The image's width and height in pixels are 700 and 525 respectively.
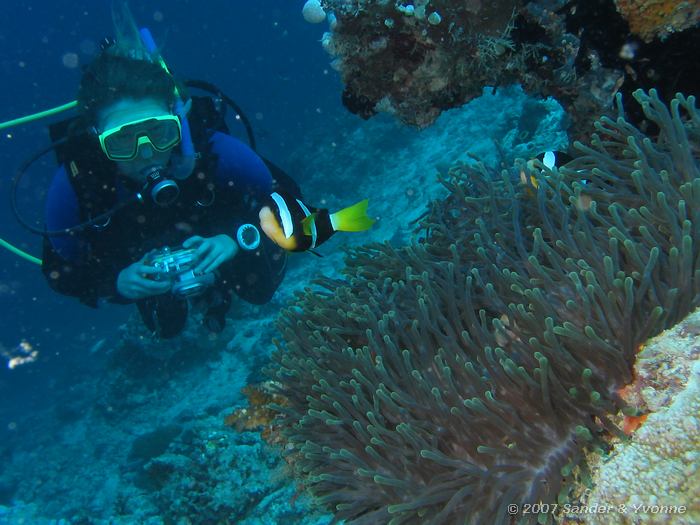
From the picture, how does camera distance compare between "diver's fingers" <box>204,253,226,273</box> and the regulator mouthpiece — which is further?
"diver's fingers" <box>204,253,226,273</box>

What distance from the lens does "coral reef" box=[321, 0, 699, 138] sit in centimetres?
273

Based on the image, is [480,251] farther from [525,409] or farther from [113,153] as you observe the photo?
[113,153]

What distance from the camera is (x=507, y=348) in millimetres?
1979

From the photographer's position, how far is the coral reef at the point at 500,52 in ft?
8.96

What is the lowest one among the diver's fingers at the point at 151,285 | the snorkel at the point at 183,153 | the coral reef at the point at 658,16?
the coral reef at the point at 658,16

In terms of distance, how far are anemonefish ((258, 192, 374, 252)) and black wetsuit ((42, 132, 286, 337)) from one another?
2.05 m

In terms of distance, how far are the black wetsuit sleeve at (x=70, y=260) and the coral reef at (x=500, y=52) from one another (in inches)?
126

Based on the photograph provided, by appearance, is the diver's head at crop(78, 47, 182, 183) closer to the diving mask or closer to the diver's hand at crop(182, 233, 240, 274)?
the diving mask

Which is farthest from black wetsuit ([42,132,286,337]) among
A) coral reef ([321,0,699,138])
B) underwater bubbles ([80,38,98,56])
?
underwater bubbles ([80,38,98,56])

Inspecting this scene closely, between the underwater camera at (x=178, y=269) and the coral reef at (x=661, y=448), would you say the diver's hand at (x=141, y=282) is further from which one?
the coral reef at (x=661, y=448)

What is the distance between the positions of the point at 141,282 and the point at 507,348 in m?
3.60

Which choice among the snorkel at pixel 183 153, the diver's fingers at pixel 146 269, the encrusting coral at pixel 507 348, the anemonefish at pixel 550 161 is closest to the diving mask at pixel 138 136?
the snorkel at pixel 183 153

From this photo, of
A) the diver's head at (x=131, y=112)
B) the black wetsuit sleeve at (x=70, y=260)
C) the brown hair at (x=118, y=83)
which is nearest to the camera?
the diver's head at (x=131, y=112)

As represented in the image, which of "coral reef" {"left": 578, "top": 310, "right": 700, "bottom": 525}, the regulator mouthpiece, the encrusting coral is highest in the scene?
the regulator mouthpiece
